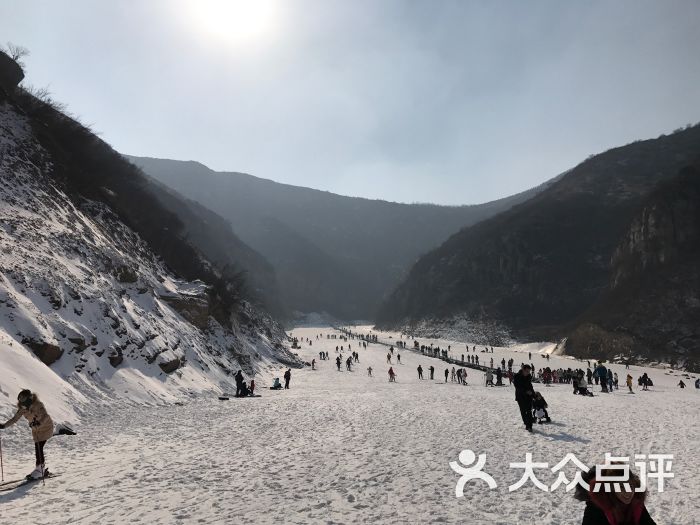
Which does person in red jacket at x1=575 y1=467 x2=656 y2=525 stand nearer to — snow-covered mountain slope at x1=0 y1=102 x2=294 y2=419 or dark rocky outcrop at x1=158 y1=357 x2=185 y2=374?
snow-covered mountain slope at x1=0 y1=102 x2=294 y2=419

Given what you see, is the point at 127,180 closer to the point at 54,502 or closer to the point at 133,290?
the point at 133,290

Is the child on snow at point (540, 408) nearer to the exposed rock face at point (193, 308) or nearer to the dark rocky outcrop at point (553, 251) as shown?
the exposed rock face at point (193, 308)

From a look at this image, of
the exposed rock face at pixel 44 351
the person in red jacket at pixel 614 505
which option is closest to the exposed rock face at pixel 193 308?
the exposed rock face at pixel 44 351

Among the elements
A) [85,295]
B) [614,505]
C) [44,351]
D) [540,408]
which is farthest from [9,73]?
[614,505]

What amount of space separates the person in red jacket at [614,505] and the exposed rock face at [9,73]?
40723 mm

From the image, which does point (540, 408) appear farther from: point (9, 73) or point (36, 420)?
point (9, 73)

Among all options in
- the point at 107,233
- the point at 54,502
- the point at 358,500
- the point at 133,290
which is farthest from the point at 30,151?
the point at 358,500

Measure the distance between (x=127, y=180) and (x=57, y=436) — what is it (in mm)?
41256

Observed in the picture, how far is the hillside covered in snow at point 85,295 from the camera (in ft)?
48.2

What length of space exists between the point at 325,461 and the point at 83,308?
14254mm

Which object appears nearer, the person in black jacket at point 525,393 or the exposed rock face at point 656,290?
the person in black jacket at point 525,393

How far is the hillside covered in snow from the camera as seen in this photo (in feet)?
48.2

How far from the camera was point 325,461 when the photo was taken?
8.95 meters

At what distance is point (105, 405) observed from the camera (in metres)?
14.5
